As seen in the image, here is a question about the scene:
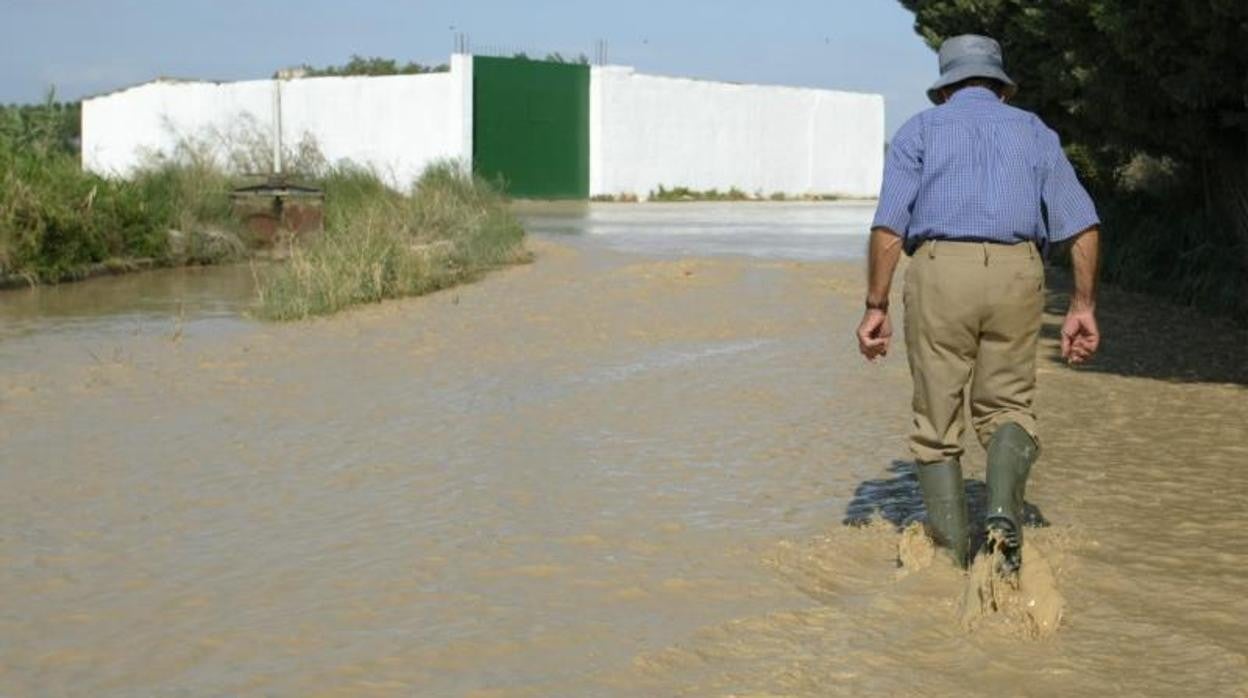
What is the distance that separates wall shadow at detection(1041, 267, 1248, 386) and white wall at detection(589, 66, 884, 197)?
31036 millimetres

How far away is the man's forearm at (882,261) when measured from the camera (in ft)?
17.4

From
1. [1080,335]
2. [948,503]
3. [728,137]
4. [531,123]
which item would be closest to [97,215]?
[948,503]

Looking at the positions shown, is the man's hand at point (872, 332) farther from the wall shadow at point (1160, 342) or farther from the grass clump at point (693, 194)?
the grass clump at point (693, 194)

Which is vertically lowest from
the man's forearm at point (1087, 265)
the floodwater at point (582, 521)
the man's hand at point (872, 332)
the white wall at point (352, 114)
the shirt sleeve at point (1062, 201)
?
the floodwater at point (582, 521)

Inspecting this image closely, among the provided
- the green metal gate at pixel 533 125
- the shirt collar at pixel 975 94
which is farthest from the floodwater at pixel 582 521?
the green metal gate at pixel 533 125

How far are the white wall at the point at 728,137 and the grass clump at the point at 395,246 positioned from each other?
73.4 feet

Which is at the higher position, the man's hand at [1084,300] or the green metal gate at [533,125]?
the green metal gate at [533,125]

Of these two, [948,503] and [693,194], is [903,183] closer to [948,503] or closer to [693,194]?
Result: [948,503]

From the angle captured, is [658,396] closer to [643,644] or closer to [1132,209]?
[643,644]

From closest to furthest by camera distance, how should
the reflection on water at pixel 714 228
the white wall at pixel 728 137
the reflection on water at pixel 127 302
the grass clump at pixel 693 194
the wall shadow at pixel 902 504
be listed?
1. the wall shadow at pixel 902 504
2. the reflection on water at pixel 127 302
3. the reflection on water at pixel 714 228
4. the white wall at pixel 728 137
5. the grass clump at pixel 693 194

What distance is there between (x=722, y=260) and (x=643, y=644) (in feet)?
42.9

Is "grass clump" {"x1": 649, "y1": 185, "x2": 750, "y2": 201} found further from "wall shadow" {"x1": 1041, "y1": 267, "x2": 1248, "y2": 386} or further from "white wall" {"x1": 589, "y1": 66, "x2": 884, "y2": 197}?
"wall shadow" {"x1": 1041, "y1": 267, "x2": 1248, "y2": 386}

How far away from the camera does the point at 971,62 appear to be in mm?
5438

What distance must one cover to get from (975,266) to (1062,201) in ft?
1.21
